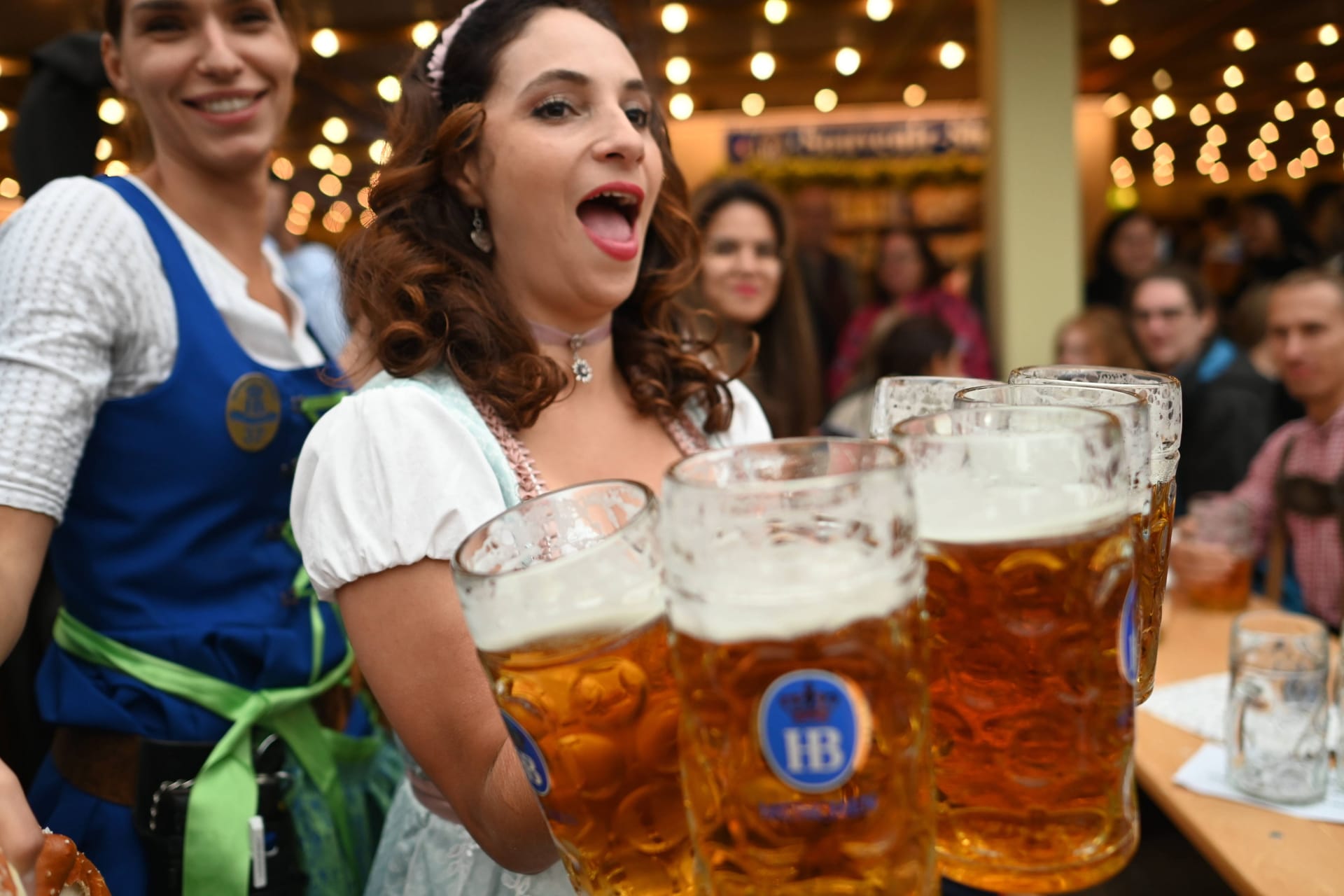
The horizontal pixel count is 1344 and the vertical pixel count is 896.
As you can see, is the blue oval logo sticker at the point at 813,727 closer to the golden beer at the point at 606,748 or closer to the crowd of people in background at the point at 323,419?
the golden beer at the point at 606,748

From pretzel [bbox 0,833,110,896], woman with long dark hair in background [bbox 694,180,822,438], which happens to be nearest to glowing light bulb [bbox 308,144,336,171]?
woman with long dark hair in background [bbox 694,180,822,438]

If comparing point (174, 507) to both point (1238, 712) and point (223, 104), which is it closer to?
point (223, 104)

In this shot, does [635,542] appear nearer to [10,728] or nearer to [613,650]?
[613,650]

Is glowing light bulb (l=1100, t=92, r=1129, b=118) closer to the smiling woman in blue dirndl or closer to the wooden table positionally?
the wooden table

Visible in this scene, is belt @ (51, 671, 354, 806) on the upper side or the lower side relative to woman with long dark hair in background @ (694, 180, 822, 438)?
lower

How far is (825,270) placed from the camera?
5258mm

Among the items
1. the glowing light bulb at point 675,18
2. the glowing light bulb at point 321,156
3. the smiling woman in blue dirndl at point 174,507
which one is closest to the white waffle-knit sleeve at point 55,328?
the smiling woman in blue dirndl at point 174,507

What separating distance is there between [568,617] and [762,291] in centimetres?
273

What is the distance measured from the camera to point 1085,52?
859 cm

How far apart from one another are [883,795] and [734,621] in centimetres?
11

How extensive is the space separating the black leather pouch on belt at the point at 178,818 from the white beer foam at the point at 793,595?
40.9 inches

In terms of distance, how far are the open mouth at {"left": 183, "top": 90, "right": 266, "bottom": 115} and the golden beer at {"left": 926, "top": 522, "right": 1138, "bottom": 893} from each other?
4.25ft

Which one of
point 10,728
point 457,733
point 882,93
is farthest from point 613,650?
point 882,93

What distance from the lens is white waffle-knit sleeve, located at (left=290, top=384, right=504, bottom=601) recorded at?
35.9 inches
